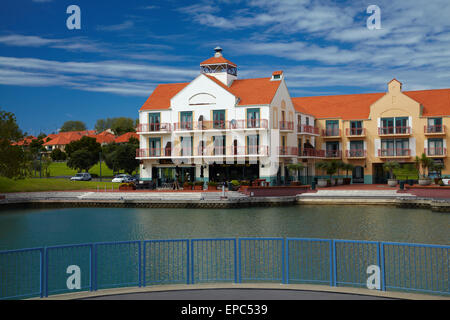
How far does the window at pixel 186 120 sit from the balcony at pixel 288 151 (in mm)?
11057

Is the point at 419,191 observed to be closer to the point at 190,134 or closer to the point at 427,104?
the point at 427,104

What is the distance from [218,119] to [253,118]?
4248 mm

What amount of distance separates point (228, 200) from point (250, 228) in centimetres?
1433

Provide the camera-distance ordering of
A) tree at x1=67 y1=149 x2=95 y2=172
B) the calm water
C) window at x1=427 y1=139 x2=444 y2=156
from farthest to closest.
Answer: tree at x1=67 y1=149 x2=95 y2=172 → window at x1=427 y1=139 x2=444 y2=156 → the calm water

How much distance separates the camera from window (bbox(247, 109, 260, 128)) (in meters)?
55.3

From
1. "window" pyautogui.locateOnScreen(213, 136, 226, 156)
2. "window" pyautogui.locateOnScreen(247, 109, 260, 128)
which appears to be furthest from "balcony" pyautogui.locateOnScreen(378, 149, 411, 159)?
"window" pyautogui.locateOnScreen(213, 136, 226, 156)

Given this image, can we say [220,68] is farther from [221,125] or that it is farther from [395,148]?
[395,148]

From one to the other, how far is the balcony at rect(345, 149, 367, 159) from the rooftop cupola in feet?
59.3

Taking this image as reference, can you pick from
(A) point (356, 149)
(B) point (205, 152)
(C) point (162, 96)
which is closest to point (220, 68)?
(C) point (162, 96)

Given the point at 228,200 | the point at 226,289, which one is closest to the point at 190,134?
the point at 228,200

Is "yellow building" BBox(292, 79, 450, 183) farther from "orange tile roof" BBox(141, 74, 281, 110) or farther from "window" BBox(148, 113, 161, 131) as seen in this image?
"window" BBox(148, 113, 161, 131)

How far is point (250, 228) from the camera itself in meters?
31.8

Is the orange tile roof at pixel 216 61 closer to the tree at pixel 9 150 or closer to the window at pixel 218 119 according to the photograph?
the window at pixel 218 119

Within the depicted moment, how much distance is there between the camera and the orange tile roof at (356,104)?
204 ft
